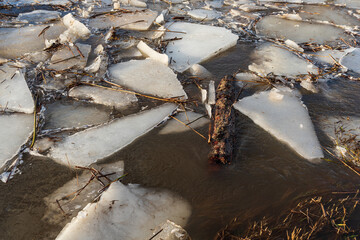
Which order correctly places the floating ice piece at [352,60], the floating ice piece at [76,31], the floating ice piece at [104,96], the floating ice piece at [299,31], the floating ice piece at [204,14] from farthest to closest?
the floating ice piece at [204,14] → the floating ice piece at [299,31] → the floating ice piece at [76,31] → the floating ice piece at [352,60] → the floating ice piece at [104,96]

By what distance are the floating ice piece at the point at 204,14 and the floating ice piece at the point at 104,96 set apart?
2.34m

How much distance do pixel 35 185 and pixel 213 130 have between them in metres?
1.30

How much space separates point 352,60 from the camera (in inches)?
122

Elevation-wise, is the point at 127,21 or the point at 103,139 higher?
the point at 127,21

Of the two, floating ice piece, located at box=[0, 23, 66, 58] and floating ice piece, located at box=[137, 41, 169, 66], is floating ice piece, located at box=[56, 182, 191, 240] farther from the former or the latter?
floating ice piece, located at box=[0, 23, 66, 58]

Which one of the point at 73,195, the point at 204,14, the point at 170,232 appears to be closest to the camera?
the point at 170,232

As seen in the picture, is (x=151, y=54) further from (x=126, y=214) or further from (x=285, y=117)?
(x=126, y=214)

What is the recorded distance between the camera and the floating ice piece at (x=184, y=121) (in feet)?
6.88

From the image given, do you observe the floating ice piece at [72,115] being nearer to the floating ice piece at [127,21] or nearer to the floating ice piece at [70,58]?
the floating ice piece at [70,58]

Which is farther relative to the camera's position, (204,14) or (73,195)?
(204,14)

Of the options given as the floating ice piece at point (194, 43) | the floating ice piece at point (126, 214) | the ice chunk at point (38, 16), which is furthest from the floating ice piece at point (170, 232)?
the ice chunk at point (38, 16)

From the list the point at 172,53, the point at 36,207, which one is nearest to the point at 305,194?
the point at 36,207

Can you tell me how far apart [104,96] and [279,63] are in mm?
1990

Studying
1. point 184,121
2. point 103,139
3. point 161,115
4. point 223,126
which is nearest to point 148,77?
point 161,115
